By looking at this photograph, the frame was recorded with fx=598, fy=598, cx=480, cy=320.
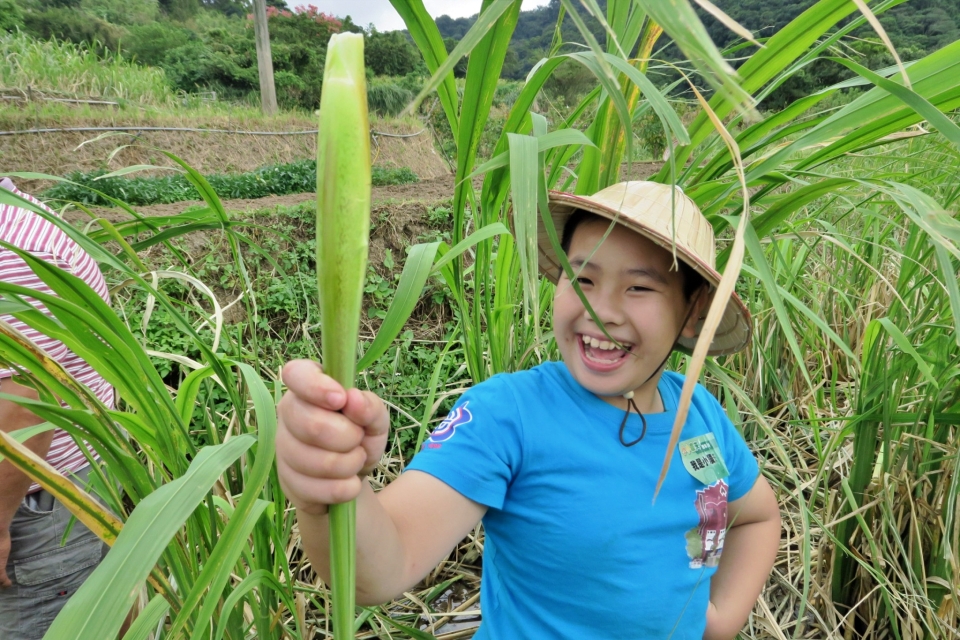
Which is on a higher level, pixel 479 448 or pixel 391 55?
pixel 391 55

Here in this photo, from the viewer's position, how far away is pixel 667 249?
758 millimetres

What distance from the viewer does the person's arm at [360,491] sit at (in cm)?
32

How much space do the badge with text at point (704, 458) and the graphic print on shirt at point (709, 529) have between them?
0.02 meters

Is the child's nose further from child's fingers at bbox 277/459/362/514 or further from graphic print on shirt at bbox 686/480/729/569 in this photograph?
child's fingers at bbox 277/459/362/514

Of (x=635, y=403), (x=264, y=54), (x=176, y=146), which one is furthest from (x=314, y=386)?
(x=264, y=54)

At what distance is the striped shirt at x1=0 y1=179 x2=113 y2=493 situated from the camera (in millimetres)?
978

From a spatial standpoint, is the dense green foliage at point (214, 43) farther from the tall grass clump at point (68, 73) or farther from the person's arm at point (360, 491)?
the person's arm at point (360, 491)

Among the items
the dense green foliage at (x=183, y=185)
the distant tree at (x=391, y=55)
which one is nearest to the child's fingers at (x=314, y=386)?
the dense green foliage at (x=183, y=185)

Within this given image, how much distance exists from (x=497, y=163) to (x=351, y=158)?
1.46 ft

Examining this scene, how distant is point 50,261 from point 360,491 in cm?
88

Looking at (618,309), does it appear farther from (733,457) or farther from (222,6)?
(222,6)

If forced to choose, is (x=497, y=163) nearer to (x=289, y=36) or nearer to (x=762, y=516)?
(x=762, y=516)

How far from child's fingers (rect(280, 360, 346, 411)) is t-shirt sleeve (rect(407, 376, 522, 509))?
399 millimetres

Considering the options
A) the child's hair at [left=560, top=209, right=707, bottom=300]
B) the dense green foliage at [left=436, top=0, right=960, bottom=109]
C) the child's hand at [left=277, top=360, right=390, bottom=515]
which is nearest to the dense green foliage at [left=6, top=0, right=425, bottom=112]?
the dense green foliage at [left=436, top=0, right=960, bottom=109]
